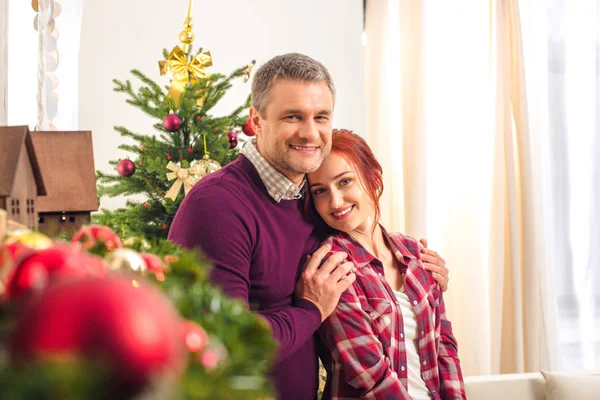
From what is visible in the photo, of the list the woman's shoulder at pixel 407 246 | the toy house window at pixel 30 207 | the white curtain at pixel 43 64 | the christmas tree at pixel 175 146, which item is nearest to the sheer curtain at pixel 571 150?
the woman's shoulder at pixel 407 246

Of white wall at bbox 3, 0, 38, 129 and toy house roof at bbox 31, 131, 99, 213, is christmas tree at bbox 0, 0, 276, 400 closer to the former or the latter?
toy house roof at bbox 31, 131, 99, 213

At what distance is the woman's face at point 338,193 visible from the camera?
1979 mm

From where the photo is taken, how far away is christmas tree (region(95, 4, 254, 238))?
2.71m

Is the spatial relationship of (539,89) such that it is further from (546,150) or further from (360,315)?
(360,315)

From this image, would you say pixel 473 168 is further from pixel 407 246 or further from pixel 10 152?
pixel 10 152

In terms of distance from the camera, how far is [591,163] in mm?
3537

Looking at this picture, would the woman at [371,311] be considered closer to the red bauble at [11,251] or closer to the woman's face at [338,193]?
the woman's face at [338,193]

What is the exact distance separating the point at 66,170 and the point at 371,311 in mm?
1109

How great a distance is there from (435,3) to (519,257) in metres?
1.51

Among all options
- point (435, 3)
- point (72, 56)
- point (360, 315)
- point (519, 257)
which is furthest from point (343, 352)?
point (435, 3)

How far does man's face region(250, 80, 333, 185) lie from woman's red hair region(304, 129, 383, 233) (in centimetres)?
9

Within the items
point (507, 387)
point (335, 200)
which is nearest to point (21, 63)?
point (335, 200)

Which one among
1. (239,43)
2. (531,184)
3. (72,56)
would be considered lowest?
(531,184)

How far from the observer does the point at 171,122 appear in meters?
2.65
